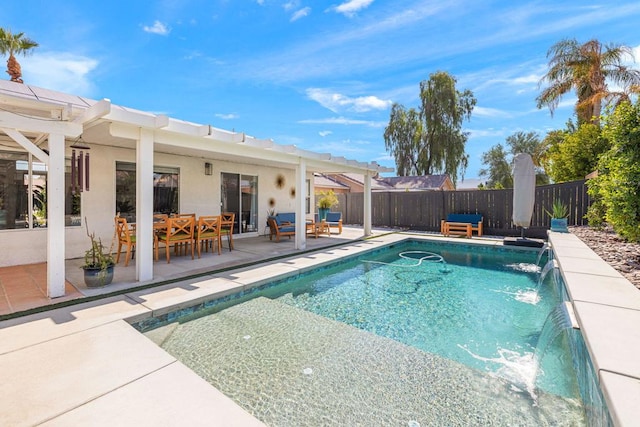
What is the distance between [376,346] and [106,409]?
259 centimetres

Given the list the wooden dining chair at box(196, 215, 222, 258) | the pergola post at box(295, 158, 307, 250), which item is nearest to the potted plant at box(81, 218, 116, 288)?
the wooden dining chair at box(196, 215, 222, 258)

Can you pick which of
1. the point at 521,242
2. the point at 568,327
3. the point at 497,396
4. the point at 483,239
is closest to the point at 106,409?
the point at 497,396

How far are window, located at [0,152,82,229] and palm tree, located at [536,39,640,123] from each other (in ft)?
63.7

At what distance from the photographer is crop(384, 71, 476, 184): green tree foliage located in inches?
1001

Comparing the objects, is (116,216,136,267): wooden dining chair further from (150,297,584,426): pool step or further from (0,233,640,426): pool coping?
(150,297,584,426): pool step

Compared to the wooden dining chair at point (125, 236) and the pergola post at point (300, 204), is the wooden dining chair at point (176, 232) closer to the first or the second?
the wooden dining chair at point (125, 236)

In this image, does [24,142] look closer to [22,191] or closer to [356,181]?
[22,191]

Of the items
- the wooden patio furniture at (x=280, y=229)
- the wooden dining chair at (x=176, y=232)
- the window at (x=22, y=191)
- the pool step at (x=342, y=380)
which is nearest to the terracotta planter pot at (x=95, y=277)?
the wooden dining chair at (x=176, y=232)

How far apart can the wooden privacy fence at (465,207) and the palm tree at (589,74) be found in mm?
5729

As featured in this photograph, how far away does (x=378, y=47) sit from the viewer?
11875mm

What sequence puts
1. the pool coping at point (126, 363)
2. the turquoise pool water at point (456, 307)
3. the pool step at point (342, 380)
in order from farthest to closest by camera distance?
the turquoise pool water at point (456, 307), the pool step at point (342, 380), the pool coping at point (126, 363)

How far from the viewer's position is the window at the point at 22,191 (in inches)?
249

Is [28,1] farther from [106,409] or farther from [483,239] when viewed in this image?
[483,239]

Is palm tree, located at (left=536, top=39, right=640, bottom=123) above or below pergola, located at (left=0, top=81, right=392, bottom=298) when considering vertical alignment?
above
